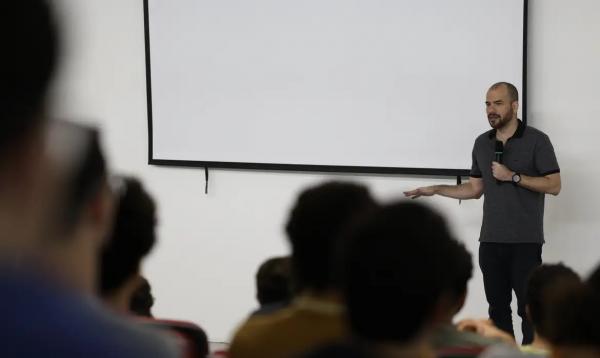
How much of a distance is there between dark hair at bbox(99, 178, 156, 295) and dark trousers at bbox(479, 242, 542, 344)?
3.20 meters

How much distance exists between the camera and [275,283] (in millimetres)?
2262

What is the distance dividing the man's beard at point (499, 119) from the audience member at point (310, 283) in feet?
9.64

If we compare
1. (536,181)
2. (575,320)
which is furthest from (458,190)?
(575,320)

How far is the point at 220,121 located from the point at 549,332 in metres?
4.22

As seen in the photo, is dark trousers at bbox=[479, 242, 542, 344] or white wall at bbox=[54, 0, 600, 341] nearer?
dark trousers at bbox=[479, 242, 542, 344]

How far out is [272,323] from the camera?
1.59 metres

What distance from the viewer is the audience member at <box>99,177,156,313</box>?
1.45m

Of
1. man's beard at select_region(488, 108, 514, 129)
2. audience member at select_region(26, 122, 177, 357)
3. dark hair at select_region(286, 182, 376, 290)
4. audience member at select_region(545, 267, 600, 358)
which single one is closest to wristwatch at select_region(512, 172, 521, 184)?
man's beard at select_region(488, 108, 514, 129)

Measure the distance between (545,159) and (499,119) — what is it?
0.32 m

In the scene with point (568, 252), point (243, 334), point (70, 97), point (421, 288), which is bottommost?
point (568, 252)

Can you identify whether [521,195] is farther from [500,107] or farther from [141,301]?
[141,301]

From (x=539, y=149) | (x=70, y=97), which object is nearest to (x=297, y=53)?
(x=539, y=149)

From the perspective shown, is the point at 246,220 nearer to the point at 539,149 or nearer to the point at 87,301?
the point at 539,149

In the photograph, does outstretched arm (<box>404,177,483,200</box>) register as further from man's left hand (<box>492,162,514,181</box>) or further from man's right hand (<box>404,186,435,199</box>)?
man's left hand (<box>492,162,514,181</box>)
